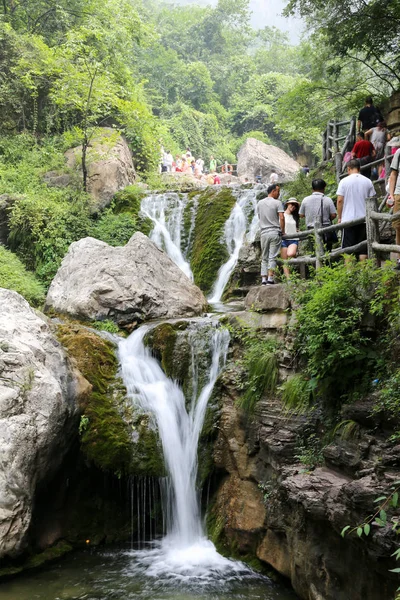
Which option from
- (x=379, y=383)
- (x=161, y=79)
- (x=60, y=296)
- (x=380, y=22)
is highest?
(x=161, y=79)

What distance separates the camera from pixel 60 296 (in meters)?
11.4

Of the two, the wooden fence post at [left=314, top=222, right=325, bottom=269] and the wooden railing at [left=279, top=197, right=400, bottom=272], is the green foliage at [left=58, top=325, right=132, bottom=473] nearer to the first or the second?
Result: the wooden railing at [left=279, top=197, right=400, bottom=272]

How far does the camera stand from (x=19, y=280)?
43.3 feet

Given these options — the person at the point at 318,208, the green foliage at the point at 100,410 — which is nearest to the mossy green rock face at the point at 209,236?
the green foliage at the point at 100,410

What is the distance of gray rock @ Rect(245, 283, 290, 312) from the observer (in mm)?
8156

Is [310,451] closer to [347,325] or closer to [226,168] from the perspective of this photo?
[347,325]

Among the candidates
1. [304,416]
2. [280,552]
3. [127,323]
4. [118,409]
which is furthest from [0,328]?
[280,552]

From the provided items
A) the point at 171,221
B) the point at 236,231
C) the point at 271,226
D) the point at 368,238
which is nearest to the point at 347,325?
the point at 368,238

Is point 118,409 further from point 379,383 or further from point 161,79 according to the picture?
point 161,79

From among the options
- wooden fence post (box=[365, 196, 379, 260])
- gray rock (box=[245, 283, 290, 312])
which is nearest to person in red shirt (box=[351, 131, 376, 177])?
gray rock (box=[245, 283, 290, 312])

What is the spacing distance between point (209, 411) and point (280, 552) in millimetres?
2368

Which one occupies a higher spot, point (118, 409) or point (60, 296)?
point (60, 296)

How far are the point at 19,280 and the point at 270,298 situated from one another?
7.41 metres

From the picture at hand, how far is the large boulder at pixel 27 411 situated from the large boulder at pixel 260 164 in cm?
2560
